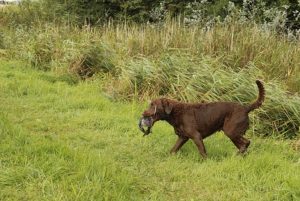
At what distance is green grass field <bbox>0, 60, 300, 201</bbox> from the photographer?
4539mm

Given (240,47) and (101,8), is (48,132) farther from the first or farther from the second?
(101,8)

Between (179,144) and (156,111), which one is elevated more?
(156,111)

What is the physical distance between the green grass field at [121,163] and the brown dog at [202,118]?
0.22m

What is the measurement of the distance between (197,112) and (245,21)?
465cm

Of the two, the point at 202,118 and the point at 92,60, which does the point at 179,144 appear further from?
the point at 92,60

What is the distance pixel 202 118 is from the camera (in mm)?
5652

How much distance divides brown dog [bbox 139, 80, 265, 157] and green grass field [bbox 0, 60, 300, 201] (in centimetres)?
22

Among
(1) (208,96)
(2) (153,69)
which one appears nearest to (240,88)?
(1) (208,96)

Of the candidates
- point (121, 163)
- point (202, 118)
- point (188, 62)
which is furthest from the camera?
point (188, 62)

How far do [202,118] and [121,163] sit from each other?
108 centimetres

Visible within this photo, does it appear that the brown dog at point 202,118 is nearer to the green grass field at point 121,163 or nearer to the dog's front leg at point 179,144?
the dog's front leg at point 179,144

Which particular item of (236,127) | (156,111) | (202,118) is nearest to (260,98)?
(236,127)

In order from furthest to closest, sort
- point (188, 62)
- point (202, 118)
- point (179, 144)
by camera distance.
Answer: point (188, 62), point (179, 144), point (202, 118)

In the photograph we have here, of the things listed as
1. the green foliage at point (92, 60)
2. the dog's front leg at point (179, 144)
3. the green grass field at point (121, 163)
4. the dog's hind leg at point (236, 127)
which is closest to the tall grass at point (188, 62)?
the green foliage at point (92, 60)
